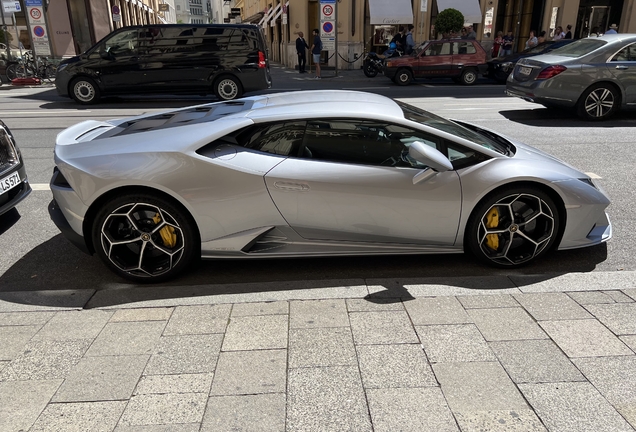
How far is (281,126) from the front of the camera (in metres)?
3.64

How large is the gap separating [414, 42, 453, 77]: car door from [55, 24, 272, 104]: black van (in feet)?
22.1

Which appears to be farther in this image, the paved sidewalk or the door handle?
the door handle

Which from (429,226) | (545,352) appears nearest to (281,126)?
(429,226)

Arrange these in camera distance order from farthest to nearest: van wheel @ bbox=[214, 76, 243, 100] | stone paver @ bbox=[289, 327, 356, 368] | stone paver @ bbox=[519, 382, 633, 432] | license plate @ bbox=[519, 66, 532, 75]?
van wheel @ bbox=[214, 76, 243, 100]
license plate @ bbox=[519, 66, 532, 75]
stone paver @ bbox=[289, 327, 356, 368]
stone paver @ bbox=[519, 382, 633, 432]

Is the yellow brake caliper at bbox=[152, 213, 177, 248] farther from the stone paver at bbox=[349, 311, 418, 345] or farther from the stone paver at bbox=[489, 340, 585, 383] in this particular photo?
the stone paver at bbox=[489, 340, 585, 383]

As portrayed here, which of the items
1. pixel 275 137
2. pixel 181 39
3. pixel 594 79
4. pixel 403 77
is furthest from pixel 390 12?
pixel 275 137

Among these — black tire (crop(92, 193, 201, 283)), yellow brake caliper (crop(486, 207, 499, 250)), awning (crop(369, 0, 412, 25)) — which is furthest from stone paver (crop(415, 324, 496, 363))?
awning (crop(369, 0, 412, 25))

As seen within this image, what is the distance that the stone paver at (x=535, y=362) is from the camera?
8.54 feet

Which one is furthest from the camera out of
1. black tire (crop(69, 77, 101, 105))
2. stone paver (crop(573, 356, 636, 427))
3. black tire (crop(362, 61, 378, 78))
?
black tire (crop(362, 61, 378, 78))

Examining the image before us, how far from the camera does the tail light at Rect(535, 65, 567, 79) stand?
32.1 feet

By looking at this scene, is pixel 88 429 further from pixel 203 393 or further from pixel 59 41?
pixel 59 41

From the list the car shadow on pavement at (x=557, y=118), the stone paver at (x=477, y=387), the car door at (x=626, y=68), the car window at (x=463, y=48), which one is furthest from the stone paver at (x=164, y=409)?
the car window at (x=463, y=48)

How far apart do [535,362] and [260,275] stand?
2.01 meters

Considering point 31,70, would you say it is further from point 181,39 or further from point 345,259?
point 345,259
